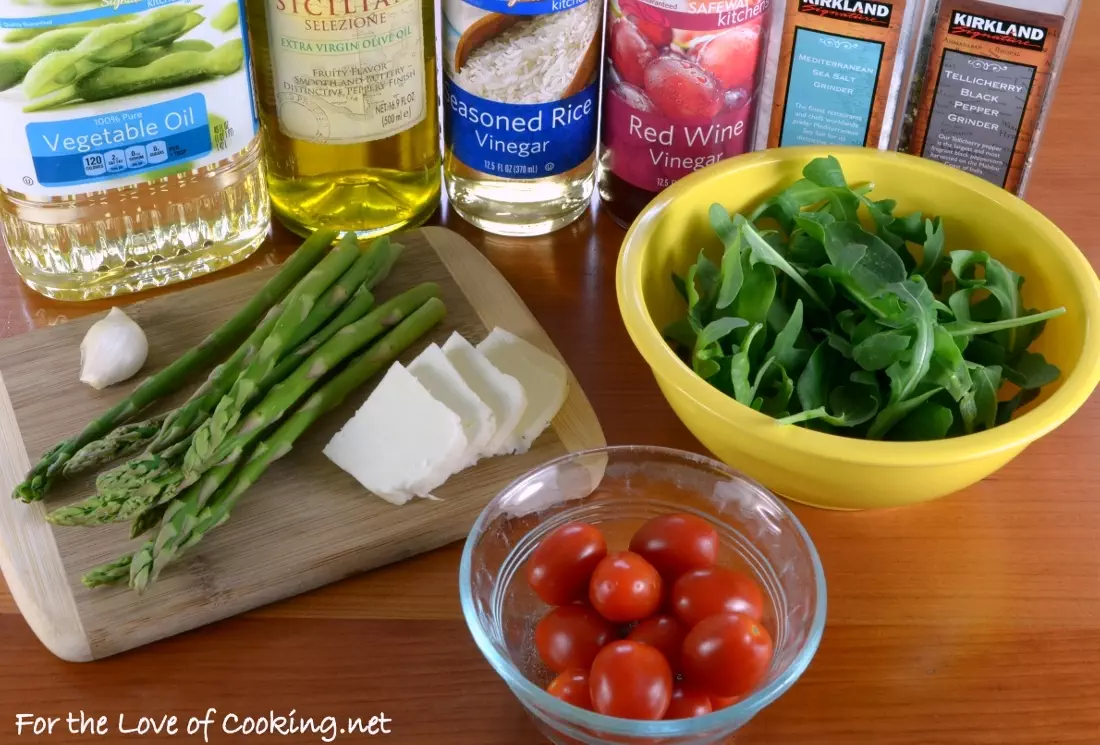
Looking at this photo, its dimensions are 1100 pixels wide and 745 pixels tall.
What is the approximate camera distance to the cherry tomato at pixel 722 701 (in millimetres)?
677

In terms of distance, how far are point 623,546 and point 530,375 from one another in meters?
0.17

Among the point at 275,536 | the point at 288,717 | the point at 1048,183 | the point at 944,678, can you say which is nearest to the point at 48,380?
the point at 275,536

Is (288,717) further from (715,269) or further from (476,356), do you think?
(715,269)

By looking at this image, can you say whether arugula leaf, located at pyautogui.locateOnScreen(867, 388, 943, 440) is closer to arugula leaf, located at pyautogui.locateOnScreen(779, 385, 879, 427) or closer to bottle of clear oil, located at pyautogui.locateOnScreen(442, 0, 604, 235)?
arugula leaf, located at pyautogui.locateOnScreen(779, 385, 879, 427)

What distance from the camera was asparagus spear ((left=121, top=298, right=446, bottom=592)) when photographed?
781mm

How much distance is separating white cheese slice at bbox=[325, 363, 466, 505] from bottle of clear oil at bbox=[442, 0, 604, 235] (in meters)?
0.28

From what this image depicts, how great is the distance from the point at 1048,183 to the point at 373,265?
68 cm

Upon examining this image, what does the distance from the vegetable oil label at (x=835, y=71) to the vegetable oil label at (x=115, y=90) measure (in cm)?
46

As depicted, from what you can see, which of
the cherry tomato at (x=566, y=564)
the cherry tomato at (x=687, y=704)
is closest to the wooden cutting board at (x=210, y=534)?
the cherry tomato at (x=566, y=564)

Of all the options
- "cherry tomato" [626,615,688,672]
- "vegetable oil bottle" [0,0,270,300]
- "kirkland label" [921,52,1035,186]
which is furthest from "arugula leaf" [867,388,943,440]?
"vegetable oil bottle" [0,0,270,300]

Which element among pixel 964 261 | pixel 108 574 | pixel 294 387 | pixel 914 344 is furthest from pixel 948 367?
pixel 108 574

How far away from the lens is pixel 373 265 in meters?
1.01

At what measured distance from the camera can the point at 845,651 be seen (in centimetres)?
79

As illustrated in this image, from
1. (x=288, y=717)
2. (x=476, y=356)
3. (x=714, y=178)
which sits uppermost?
(x=714, y=178)
